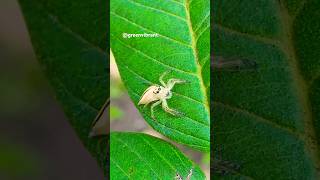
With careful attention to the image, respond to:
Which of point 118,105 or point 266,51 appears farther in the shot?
point 118,105

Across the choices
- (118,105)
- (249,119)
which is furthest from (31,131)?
(249,119)

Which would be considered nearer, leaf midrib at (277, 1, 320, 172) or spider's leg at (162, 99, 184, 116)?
leaf midrib at (277, 1, 320, 172)

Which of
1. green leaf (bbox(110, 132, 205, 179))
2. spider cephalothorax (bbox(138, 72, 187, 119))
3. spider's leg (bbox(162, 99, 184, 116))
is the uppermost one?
spider cephalothorax (bbox(138, 72, 187, 119))

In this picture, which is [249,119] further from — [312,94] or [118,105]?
[118,105]

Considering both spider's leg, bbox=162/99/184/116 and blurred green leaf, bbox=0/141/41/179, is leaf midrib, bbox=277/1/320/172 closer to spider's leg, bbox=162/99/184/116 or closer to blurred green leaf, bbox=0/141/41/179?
spider's leg, bbox=162/99/184/116

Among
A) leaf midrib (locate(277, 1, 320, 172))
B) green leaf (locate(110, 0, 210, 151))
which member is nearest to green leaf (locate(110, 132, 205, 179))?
green leaf (locate(110, 0, 210, 151))
